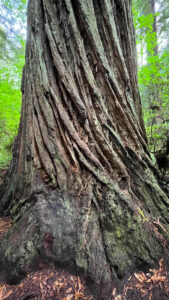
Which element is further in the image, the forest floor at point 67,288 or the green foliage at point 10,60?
the green foliage at point 10,60

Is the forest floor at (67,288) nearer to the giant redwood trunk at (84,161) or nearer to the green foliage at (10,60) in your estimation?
the giant redwood trunk at (84,161)

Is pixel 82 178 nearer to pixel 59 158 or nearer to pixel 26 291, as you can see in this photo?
pixel 59 158

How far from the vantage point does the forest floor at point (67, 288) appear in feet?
3.73

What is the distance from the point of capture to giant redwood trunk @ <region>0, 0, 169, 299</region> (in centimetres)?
135

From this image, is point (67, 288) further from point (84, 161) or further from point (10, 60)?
point (10, 60)

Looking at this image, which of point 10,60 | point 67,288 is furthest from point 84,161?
point 10,60

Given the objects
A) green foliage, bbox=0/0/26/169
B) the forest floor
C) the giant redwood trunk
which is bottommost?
the forest floor

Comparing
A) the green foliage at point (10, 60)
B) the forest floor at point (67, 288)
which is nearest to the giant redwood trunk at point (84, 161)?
the forest floor at point (67, 288)

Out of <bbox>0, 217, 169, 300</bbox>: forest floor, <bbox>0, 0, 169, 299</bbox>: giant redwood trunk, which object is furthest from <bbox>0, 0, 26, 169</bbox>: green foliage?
<bbox>0, 217, 169, 300</bbox>: forest floor

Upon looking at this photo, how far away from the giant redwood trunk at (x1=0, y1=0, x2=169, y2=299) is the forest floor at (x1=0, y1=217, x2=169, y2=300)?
0.06 metres

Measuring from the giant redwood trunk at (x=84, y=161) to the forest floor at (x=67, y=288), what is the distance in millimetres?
63

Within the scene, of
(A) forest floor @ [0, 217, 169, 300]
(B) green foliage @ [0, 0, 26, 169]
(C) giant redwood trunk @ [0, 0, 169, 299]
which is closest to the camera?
(A) forest floor @ [0, 217, 169, 300]

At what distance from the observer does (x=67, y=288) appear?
1175 mm

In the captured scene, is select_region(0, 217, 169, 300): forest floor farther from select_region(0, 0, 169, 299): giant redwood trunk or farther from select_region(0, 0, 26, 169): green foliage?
select_region(0, 0, 26, 169): green foliage
